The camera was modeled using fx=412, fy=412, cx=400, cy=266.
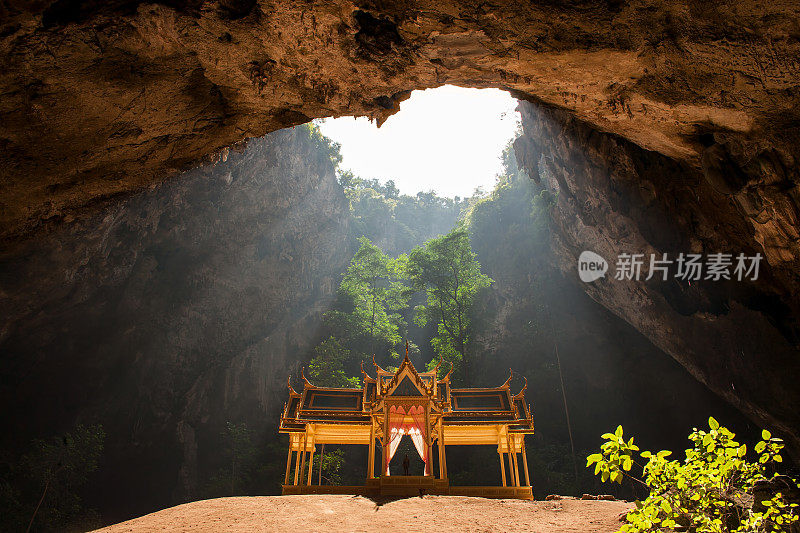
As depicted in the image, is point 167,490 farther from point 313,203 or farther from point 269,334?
point 313,203

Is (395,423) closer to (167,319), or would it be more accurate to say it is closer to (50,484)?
(50,484)

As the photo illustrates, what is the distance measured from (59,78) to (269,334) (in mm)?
19541

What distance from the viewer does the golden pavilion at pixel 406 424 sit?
966 centimetres

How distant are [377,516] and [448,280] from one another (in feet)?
55.3

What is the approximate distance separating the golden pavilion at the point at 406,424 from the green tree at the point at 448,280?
9089 mm

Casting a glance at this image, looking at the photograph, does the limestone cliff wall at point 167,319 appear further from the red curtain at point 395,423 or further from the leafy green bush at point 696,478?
the leafy green bush at point 696,478

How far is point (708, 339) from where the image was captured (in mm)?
13227

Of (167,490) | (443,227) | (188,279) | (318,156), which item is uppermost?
(443,227)

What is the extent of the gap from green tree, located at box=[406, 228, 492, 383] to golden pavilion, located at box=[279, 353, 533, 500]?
29.8 ft

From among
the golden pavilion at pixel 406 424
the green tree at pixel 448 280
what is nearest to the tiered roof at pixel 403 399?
the golden pavilion at pixel 406 424

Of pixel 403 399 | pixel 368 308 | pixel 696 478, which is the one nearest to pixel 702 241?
pixel 403 399

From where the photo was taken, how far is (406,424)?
430 inches

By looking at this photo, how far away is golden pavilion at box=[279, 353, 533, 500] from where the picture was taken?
9664 millimetres

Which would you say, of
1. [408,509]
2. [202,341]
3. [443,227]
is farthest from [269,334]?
[443,227]
